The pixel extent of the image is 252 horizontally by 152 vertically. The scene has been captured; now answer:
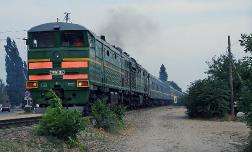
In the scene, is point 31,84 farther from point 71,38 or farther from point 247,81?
point 247,81

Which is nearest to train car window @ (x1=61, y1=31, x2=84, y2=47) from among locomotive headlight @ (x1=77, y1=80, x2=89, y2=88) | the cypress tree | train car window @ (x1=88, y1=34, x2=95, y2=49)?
train car window @ (x1=88, y1=34, x2=95, y2=49)

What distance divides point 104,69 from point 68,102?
3.92 metres

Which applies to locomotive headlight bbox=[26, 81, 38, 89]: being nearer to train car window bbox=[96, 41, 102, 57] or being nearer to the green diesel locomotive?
the green diesel locomotive

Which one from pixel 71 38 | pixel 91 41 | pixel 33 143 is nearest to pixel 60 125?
pixel 33 143

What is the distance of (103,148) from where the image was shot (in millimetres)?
13742

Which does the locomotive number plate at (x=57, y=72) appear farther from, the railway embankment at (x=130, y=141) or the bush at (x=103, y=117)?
the railway embankment at (x=130, y=141)

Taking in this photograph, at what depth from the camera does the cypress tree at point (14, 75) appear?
91.7 metres

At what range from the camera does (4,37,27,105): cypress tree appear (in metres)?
91.7

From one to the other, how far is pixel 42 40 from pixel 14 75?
76.1 m

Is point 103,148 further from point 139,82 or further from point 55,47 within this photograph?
point 139,82

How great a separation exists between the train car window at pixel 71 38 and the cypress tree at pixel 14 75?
73.4 m

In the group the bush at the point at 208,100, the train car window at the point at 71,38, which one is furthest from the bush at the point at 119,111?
the bush at the point at 208,100

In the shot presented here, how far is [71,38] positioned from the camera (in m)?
20.4

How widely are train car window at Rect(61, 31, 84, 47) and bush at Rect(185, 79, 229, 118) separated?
14.2 metres
